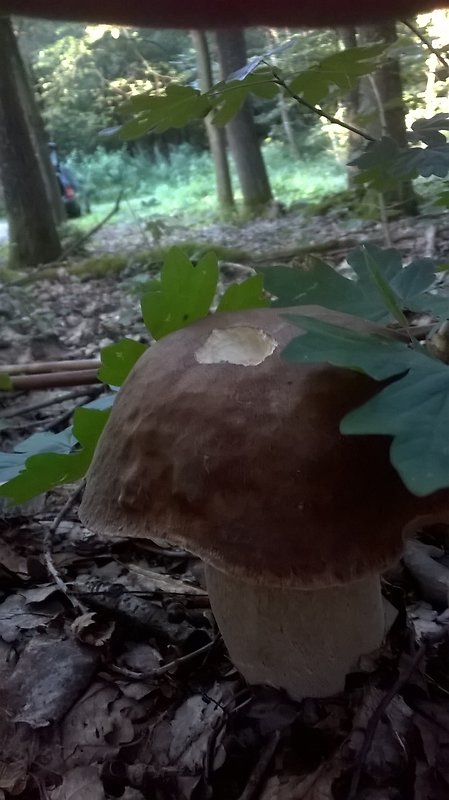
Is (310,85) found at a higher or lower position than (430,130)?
higher

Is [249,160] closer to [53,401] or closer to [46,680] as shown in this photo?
[53,401]

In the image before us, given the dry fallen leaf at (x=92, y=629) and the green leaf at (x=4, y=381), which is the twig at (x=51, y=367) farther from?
the dry fallen leaf at (x=92, y=629)

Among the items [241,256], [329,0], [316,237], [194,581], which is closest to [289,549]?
[329,0]

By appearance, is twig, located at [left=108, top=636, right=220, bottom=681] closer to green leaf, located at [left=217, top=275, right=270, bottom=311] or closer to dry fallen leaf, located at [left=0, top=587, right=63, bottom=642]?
dry fallen leaf, located at [left=0, top=587, right=63, bottom=642]

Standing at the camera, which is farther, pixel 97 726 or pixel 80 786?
pixel 97 726

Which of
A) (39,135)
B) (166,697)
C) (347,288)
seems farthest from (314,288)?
(39,135)
